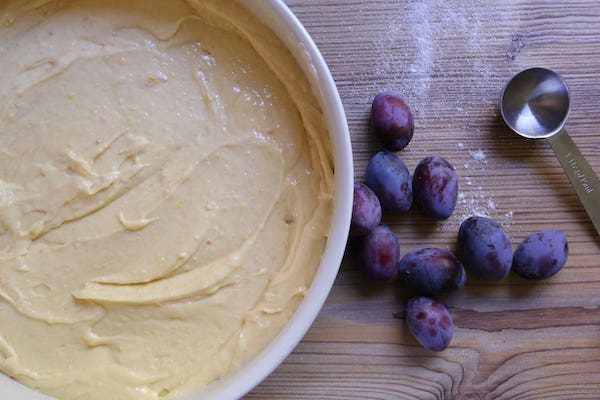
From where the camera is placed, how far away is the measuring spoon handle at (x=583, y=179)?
4.59 feet

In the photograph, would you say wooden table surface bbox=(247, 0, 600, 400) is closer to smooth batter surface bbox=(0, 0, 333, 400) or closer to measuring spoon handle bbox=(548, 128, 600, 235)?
measuring spoon handle bbox=(548, 128, 600, 235)

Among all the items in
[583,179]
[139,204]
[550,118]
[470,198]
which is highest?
[550,118]

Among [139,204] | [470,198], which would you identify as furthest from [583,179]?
[139,204]

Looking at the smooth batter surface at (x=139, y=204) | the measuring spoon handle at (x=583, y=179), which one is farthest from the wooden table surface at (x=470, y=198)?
the smooth batter surface at (x=139, y=204)

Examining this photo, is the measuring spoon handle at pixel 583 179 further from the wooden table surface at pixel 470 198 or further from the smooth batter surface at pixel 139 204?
the smooth batter surface at pixel 139 204

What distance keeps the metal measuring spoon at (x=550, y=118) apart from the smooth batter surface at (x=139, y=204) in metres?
0.52

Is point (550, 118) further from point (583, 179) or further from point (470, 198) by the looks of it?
point (470, 198)

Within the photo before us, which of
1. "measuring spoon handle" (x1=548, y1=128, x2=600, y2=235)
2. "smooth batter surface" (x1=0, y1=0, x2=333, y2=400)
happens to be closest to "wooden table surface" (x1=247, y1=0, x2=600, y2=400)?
"measuring spoon handle" (x1=548, y1=128, x2=600, y2=235)

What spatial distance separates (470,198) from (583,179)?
0.91 feet

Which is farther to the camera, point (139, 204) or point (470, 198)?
point (470, 198)

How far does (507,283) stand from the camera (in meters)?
1.40

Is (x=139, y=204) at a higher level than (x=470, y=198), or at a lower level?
lower

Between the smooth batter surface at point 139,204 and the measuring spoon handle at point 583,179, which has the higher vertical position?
the measuring spoon handle at point 583,179

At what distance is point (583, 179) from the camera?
4.58 feet
